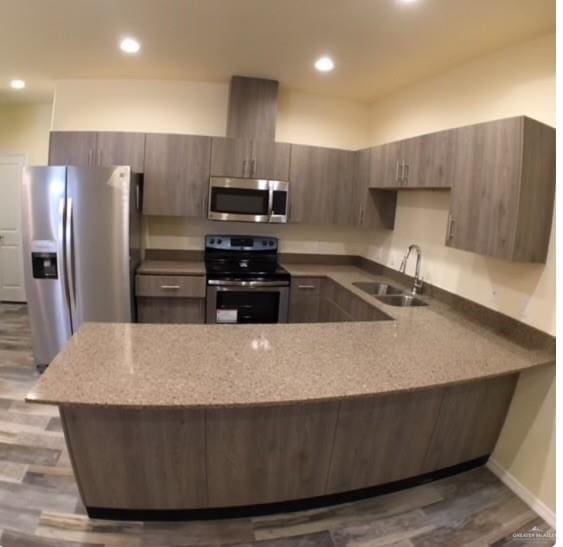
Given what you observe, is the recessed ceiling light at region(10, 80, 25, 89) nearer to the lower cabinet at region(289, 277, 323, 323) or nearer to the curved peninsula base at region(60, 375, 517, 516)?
the lower cabinet at region(289, 277, 323, 323)

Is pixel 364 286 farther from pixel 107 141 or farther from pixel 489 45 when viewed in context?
pixel 107 141

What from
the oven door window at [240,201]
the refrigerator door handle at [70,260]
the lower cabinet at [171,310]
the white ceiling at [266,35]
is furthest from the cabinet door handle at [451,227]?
the refrigerator door handle at [70,260]

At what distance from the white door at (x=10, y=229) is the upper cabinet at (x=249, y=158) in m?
3.09

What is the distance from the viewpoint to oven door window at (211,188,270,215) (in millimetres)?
3348

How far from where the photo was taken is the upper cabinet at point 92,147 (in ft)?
10.4

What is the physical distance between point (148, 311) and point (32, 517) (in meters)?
1.70

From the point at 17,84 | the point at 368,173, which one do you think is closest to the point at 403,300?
the point at 368,173

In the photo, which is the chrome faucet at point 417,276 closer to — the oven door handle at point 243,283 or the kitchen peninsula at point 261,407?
the kitchen peninsula at point 261,407

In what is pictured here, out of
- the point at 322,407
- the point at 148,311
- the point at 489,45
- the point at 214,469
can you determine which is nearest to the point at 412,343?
the point at 322,407

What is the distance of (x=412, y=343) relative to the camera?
188 centimetres

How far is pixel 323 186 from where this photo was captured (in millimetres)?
3539

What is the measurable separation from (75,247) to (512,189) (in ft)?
10.0

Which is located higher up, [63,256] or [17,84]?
[17,84]

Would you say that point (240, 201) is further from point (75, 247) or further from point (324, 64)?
point (75, 247)
